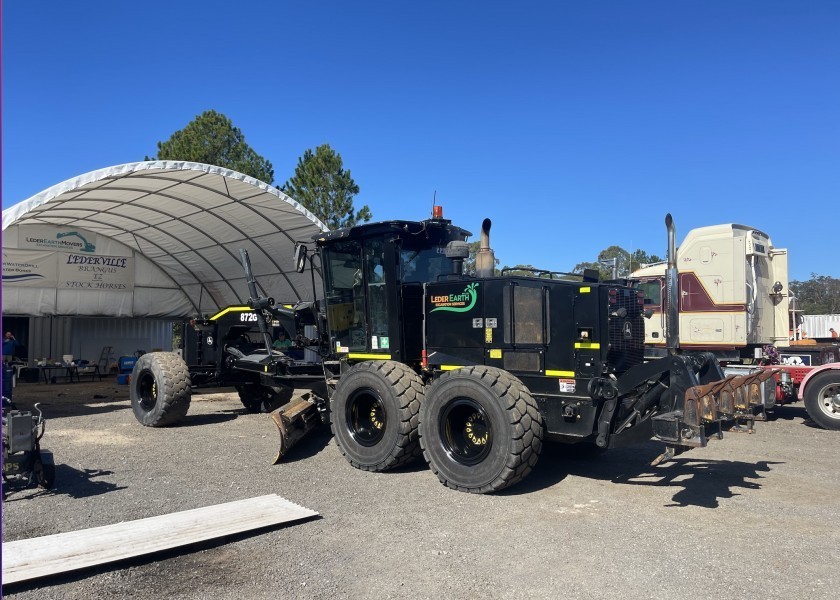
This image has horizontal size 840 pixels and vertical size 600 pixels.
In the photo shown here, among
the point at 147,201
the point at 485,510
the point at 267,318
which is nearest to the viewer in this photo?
the point at 485,510

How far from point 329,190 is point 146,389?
1738 centimetres

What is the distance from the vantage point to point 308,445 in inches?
363

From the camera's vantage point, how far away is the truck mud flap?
589cm

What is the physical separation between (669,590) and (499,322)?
11.8ft

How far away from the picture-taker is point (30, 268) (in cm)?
2070

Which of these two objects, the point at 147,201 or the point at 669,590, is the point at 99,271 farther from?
the point at 669,590

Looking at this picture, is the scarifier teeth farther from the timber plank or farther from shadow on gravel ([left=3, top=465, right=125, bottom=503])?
shadow on gravel ([left=3, top=465, right=125, bottom=503])

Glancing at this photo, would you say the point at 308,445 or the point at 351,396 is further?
the point at 308,445

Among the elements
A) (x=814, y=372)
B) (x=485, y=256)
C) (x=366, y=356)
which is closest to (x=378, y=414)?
(x=366, y=356)

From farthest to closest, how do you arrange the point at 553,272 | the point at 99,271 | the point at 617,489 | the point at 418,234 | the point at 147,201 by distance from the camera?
the point at 99,271, the point at 147,201, the point at 418,234, the point at 553,272, the point at 617,489

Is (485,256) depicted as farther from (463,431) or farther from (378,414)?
(378,414)

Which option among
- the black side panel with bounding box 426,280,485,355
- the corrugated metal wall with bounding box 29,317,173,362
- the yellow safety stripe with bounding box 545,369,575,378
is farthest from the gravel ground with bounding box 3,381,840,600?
the corrugated metal wall with bounding box 29,317,173,362

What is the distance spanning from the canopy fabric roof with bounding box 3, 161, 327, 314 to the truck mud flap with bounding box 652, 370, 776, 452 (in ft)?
25.1

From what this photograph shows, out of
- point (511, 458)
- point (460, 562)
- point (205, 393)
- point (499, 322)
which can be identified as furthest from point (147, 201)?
point (460, 562)
